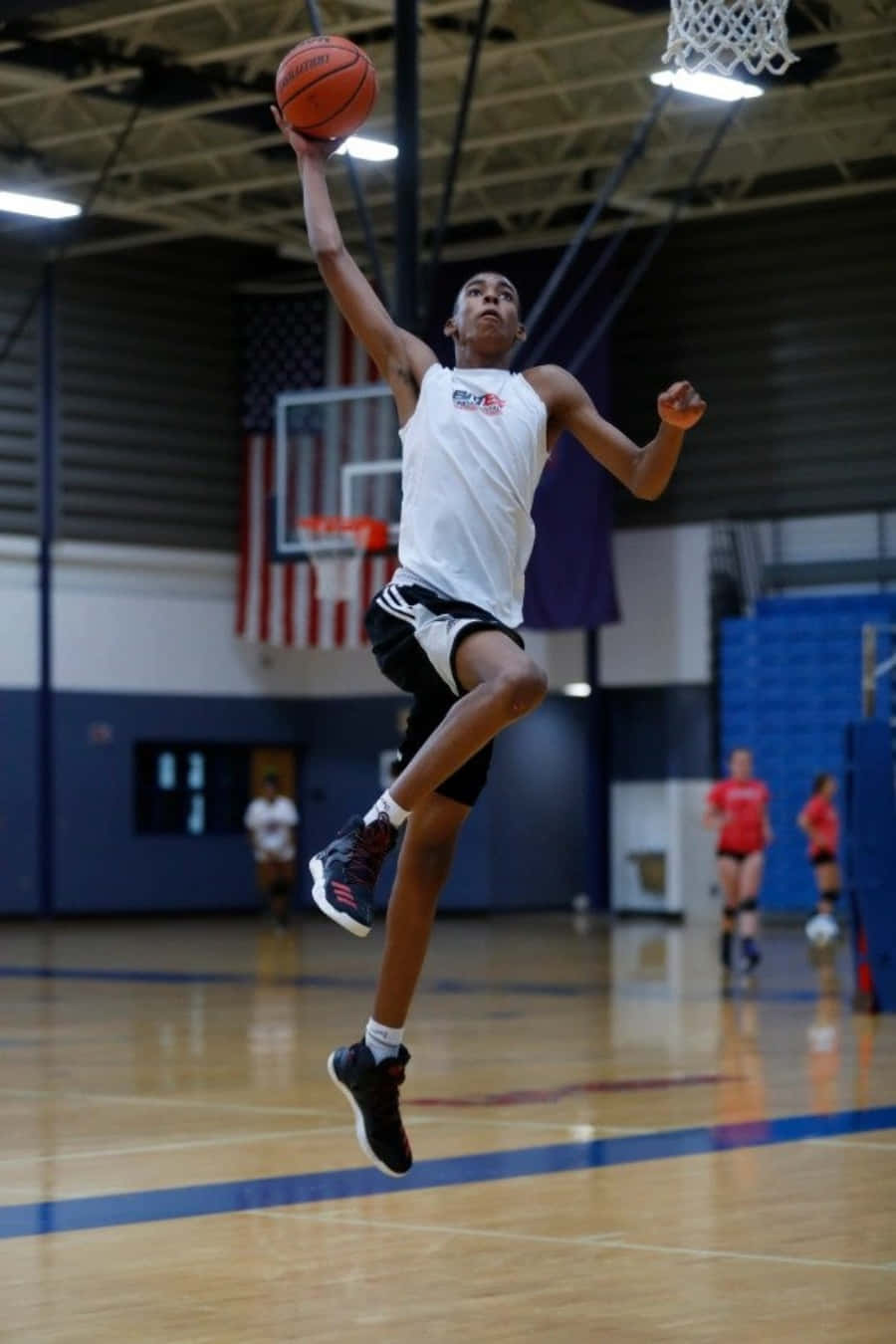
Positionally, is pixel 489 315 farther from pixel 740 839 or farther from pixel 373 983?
pixel 740 839

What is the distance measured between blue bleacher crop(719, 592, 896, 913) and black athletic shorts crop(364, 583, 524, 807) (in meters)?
22.0

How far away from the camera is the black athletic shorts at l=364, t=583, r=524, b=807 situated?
21.5 feet

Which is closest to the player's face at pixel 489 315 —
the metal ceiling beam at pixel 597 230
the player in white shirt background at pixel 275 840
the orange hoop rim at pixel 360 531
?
the orange hoop rim at pixel 360 531

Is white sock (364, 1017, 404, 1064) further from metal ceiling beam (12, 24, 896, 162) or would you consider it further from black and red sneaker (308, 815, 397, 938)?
metal ceiling beam (12, 24, 896, 162)

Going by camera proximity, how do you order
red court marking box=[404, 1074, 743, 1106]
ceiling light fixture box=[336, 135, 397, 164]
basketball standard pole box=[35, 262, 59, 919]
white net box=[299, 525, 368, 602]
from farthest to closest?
basketball standard pole box=[35, 262, 59, 919]
white net box=[299, 525, 368, 602]
ceiling light fixture box=[336, 135, 397, 164]
red court marking box=[404, 1074, 743, 1106]

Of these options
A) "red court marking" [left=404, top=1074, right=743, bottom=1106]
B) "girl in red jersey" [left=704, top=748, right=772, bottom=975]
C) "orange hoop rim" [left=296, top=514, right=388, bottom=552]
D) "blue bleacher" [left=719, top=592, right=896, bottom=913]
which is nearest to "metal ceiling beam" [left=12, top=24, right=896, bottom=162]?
"orange hoop rim" [left=296, top=514, right=388, bottom=552]

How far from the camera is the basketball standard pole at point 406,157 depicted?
64.1 feet

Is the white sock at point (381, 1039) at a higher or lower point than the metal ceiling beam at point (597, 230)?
lower

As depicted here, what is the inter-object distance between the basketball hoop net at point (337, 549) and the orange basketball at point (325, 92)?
17300mm

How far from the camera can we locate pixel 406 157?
19.7 meters

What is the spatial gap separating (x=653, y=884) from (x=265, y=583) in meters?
6.58

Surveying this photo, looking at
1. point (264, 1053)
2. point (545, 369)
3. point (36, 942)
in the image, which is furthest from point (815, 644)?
point (545, 369)

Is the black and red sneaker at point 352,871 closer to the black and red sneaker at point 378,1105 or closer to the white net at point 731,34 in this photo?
the black and red sneaker at point 378,1105

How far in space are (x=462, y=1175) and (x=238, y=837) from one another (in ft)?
80.1
